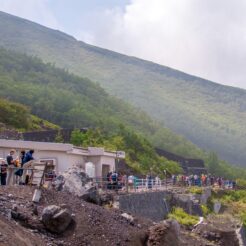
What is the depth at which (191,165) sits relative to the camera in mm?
71938

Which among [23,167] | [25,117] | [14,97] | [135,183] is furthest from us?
[14,97]

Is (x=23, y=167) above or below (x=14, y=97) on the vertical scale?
below

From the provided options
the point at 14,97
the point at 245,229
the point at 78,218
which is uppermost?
the point at 14,97

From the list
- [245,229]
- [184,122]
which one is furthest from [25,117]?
[184,122]

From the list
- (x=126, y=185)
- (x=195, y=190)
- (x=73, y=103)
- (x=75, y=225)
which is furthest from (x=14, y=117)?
(x=75, y=225)

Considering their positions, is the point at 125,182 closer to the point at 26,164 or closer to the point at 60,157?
the point at 60,157

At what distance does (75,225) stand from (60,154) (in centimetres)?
1047

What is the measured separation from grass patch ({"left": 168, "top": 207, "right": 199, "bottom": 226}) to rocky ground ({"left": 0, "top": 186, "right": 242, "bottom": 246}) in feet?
29.3

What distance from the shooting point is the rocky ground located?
14.3 metres

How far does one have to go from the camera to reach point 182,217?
30.3 metres

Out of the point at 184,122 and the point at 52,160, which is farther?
the point at 184,122

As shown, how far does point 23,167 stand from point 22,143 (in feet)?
26.2

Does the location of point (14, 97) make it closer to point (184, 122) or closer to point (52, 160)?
point (52, 160)

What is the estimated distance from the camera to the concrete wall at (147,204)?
2394cm
